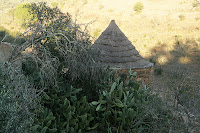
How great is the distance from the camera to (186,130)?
410 cm

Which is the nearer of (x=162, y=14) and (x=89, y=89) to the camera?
(x=89, y=89)

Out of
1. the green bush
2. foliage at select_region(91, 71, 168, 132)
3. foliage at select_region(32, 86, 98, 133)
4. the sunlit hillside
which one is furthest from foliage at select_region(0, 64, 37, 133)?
foliage at select_region(91, 71, 168, 132)

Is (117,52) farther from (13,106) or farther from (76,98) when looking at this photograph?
(13,106)

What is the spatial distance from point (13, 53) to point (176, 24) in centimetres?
1916

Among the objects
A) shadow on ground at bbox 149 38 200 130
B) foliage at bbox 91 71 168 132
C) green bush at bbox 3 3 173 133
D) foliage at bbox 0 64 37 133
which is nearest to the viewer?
foliage at bbox 0 64 37 133

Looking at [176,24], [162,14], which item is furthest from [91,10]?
[176,24]

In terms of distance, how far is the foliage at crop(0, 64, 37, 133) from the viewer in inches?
107

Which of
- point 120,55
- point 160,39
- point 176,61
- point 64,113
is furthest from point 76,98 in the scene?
point 160,39

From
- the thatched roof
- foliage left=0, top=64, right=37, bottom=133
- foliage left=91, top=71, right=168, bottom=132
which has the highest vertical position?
the thatched roof

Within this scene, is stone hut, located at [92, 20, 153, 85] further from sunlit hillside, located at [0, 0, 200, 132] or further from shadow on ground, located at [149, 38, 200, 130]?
shadow on ground, located at [149, 38, 200, 130]

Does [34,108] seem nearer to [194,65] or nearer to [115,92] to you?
[115,92]

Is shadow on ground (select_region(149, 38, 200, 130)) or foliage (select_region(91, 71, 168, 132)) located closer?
foliage (select_region(91, 71, 168, 132))

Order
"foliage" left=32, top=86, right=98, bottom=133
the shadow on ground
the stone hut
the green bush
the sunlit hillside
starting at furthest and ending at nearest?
the shadow on ground → the stone hut → the sunlit hillside → the green bush → "foliage" left=32, top=86, right=98, bottom=133

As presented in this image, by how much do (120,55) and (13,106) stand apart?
15.3 feet
